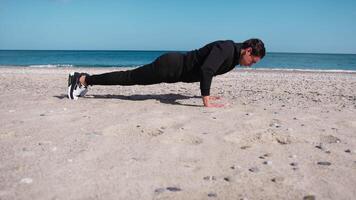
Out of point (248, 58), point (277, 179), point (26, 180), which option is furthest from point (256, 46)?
point (26, 180)

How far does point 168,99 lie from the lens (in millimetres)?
6031

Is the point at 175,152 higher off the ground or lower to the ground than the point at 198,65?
lower

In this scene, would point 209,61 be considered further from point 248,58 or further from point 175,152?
point 175,152

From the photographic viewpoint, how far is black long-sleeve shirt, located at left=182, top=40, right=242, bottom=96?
200 inches

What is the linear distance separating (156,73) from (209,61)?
0.79 m

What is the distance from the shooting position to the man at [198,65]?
16.7 ft

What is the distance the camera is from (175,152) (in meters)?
3.15

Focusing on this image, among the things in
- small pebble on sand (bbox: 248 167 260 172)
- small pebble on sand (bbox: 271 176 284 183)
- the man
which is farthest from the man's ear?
small pebble on sand (bbox: 271 176 284 183)

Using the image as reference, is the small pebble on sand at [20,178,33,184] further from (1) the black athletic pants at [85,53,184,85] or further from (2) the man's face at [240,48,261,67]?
(2) the man's face at [240,48,261,67]

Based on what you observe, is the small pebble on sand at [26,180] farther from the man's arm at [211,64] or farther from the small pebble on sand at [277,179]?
the man's arm at [211,64]

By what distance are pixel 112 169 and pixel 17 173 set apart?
631 mm

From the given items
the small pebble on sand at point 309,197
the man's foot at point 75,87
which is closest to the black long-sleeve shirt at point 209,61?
the man's foot at point 75,87

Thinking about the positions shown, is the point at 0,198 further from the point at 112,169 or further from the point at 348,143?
the point at 348,143

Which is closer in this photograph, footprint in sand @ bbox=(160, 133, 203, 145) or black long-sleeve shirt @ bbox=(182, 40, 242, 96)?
footprint in sand @ bbox=(160, 133, 203, 145)
